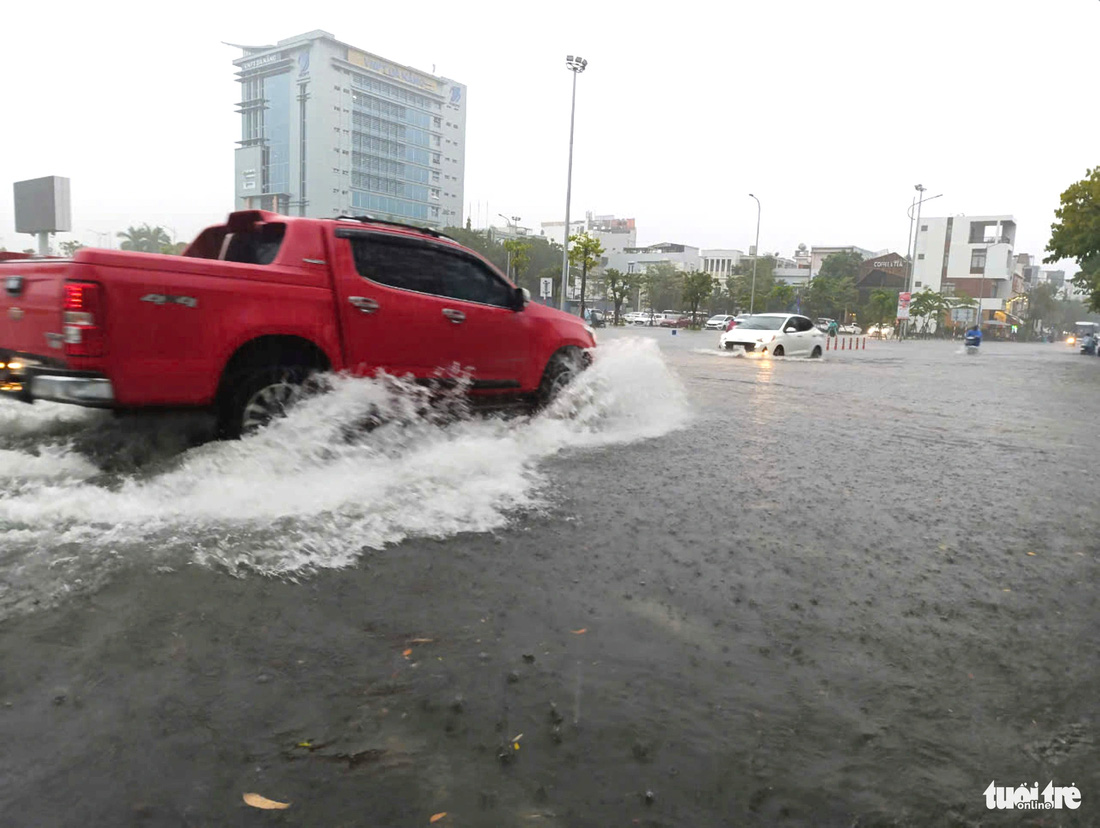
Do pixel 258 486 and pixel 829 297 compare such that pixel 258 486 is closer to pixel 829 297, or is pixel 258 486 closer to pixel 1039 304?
pixel 829 297

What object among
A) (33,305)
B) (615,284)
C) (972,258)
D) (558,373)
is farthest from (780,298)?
(33,305)

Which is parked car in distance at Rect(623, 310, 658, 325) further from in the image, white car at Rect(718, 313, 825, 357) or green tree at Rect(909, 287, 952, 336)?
white car at Rect(718, 313, 825, 357)

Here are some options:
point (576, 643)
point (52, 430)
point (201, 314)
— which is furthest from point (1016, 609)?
point (52, 430)

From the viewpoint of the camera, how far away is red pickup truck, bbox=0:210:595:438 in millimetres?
4605

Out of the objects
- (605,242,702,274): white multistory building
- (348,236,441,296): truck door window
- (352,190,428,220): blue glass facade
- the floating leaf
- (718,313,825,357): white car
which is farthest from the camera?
(605,242,702,274): white multistory building

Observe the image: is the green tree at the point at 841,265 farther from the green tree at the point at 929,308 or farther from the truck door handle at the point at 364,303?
the truck door handle at the point at 364,303

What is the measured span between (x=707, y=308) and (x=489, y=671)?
11270cm

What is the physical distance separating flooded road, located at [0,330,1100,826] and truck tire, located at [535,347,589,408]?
159cm

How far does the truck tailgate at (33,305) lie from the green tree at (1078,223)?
40.5 m

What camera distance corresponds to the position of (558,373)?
26.2 feet

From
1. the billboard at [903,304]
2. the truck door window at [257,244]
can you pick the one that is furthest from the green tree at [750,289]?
the truck door window at [257,244]

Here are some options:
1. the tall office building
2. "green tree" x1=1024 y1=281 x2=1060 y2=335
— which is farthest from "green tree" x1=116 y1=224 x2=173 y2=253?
"green tree" x1=1024 y1=281 x2=1060 y2=335

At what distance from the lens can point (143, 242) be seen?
286ft

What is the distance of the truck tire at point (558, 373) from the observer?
308 inches
